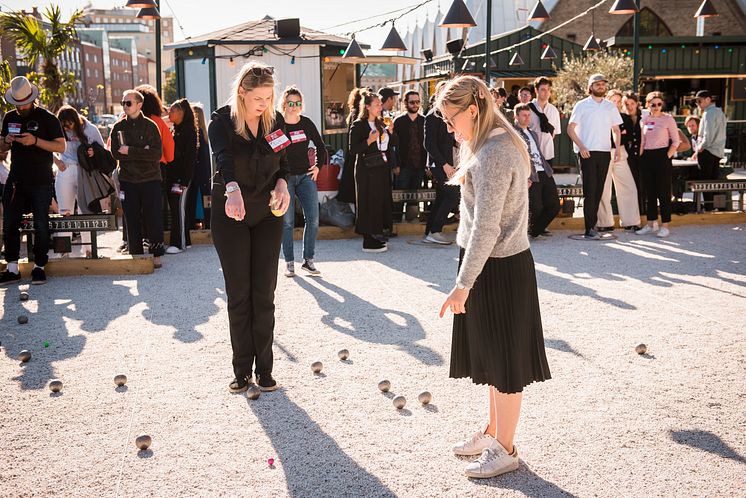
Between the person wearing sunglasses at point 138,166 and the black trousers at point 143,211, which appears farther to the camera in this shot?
the black trousers at point 143,211

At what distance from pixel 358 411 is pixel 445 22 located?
985cm

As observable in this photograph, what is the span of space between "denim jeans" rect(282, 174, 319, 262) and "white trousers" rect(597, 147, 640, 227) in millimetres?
4598

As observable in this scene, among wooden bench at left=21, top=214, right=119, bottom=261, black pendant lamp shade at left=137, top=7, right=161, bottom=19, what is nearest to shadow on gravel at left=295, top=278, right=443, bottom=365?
wooden bench at left=21, top=214, right=119, bottom=261

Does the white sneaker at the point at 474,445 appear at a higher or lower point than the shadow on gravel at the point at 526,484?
higher

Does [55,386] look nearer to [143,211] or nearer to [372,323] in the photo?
[372,323]

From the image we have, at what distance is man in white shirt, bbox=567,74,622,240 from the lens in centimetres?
1091

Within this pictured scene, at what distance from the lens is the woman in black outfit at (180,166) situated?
10.5 m

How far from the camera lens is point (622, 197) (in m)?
11.9

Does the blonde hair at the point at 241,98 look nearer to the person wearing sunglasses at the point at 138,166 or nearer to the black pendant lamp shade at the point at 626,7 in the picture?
the person wearing sunglasses at the point at 138,166

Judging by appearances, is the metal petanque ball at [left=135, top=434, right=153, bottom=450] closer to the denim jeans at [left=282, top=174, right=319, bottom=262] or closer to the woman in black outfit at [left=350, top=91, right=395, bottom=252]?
the denim jeans at [left=282, top=174, right=319, bottom=262]

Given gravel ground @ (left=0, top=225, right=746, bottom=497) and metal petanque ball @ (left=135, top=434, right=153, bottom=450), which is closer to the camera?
gravel ground @ (left=0, top=225, right=746, bottom=497)

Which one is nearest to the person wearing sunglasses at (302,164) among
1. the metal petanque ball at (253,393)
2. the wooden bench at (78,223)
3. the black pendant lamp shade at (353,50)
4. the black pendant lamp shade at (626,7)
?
the wooden bench at (78,223)

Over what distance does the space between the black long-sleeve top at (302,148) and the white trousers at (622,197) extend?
470 cm

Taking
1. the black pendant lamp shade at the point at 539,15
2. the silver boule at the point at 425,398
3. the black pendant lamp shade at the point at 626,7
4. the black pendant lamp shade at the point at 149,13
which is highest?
the black pendant lamp shade at the point at 539,15
